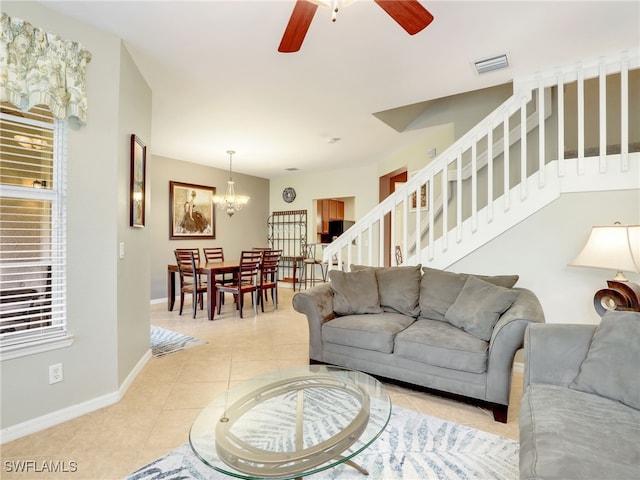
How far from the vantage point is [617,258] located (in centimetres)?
205

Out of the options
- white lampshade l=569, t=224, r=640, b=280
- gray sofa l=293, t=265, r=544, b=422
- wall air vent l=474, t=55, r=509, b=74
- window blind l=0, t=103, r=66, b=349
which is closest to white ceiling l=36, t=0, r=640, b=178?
wall air vent l=474, t=55, r=509, b=74

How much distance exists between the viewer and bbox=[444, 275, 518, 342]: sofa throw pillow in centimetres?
226

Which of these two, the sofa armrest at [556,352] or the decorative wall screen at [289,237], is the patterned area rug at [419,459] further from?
the decorative wall screen at [289,237]

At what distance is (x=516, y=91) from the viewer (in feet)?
9.62

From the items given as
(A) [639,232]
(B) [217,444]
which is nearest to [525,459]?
(B) [217,444]

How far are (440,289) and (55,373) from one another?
284 centimetres

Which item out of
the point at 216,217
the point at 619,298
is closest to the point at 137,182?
the point at 619,298

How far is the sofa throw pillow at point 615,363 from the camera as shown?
136cm

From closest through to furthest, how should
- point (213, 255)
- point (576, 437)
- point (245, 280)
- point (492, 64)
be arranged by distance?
point (576, 437), point (492, 64), point (245, 280), point (213, 255)

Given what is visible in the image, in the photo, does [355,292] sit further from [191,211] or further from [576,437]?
[191,211]

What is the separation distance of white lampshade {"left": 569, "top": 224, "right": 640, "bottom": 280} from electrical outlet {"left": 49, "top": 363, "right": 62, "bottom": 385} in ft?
11.6

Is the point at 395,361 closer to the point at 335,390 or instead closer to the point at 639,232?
the point at 335,390

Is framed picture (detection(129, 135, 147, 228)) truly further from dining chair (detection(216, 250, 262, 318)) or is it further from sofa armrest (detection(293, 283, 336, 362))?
dining chair (detection(216, 250, 262, 318))

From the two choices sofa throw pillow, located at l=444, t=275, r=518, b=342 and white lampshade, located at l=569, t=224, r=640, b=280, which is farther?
sofa throw pillow, located at l=444, t=275, r=518, b=342
